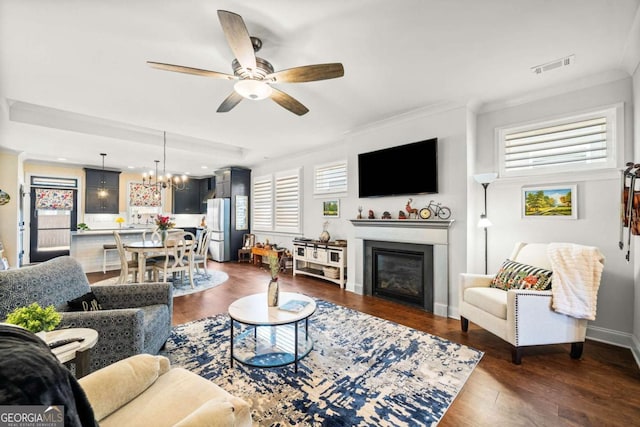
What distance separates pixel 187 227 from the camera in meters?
9.34

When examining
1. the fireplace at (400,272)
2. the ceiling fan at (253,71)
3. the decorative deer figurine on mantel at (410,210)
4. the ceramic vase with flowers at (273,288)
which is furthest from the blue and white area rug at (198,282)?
the decorative deer figurine on mantel at (410,210)

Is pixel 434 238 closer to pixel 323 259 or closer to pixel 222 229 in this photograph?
pixel 323 259

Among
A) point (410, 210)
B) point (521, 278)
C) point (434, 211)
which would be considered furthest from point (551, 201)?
point (410, 210)

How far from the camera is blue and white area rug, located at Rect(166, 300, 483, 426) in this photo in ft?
5.76

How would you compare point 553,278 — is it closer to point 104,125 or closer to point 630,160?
point 630,160

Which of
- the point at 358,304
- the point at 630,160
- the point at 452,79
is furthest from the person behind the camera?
the point at 358,304

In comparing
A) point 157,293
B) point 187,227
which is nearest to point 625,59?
point 157,293

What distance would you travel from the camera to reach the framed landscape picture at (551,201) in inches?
116

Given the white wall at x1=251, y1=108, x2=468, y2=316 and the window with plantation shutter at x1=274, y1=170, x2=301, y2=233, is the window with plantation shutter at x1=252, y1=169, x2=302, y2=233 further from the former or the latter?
the white wall at x1=251, y1=108, x2=468, y2=316

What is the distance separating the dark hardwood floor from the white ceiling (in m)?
2.80

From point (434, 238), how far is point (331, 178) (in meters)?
2.65

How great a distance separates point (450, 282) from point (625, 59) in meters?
2.80

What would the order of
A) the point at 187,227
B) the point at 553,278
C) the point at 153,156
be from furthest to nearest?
the point at 187,227 < the point at 153,156 < the point at 553,278

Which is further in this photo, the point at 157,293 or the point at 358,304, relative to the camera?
the point at 358,304
